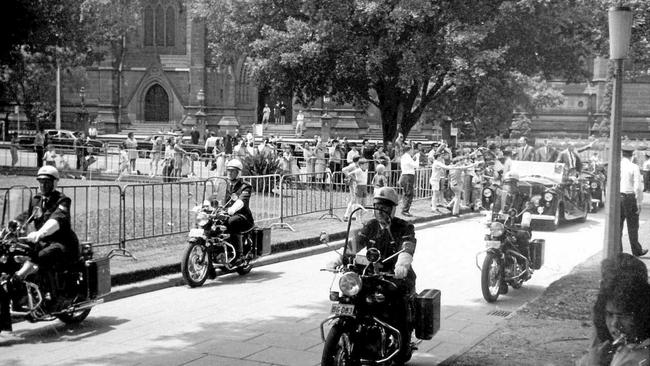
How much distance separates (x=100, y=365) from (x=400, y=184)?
45.8 ft

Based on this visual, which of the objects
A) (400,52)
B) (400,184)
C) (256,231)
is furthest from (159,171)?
(256,231)

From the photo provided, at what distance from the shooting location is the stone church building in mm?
57219

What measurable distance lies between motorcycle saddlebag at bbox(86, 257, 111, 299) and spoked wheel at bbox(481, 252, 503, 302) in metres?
4.58

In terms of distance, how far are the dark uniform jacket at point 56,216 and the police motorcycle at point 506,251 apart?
4996 millimetres

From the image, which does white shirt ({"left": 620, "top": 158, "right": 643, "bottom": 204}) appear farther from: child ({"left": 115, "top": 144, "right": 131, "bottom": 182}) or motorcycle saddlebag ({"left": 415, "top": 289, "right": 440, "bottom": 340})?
child ({"left": 115, "top": 144, "right": 131, "bottom": 182})

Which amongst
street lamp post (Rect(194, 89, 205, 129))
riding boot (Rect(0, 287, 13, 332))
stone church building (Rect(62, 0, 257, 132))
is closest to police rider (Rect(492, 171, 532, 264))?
riding boot (Rect(0, 287, 13, 332))

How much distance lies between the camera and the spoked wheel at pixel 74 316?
8764 mm

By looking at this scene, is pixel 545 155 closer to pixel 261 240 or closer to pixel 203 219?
pixel 261 240

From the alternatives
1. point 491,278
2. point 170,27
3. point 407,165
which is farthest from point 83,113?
point 491,278

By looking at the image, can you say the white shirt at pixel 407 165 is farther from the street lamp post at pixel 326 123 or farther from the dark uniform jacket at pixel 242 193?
the street lamp post at pixel 326 123

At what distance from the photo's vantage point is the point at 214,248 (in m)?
11.9

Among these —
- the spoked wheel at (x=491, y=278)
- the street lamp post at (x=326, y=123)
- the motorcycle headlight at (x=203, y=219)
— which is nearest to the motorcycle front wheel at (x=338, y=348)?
the spoked wheel at (x=491, y=278)

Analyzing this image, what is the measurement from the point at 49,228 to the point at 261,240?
174 inches

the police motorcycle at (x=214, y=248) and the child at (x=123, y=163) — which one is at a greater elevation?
the child at (x=123, y=163)
